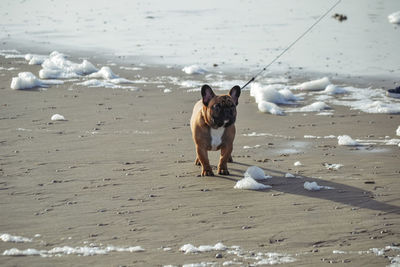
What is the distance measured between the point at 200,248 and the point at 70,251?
1103 mm

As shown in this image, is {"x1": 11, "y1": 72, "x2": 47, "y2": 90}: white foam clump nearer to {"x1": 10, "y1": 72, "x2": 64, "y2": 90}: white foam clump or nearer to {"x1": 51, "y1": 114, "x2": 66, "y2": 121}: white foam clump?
{"x1": 10, "y1": 72, "x2": 64, "y2": 90}: white foam clump

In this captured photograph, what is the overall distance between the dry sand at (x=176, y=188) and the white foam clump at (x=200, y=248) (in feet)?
0.25

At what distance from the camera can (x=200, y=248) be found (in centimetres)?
613

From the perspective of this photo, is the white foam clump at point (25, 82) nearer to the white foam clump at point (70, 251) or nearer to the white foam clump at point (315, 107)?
the white foam clump at point (315, 107)

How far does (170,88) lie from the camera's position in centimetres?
1256

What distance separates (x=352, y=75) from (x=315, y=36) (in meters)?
4.61

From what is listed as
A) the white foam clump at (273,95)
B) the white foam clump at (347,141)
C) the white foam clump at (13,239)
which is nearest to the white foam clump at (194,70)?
the white foam clump at (273,95)

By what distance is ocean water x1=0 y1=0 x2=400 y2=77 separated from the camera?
15109 millimetres

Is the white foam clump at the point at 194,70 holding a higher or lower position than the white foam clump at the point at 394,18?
lower

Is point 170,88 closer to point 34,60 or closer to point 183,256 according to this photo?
point 34,60

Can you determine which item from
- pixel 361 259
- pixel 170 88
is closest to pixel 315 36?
pixel 170 88

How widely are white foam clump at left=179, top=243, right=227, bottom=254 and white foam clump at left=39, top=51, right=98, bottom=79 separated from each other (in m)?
7.81

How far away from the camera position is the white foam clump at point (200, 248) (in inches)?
240

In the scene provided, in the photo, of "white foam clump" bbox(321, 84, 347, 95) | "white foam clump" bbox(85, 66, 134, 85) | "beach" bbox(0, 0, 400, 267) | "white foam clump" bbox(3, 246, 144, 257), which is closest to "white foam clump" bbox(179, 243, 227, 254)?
"beach" bbox(0, 0, 400, 267)
